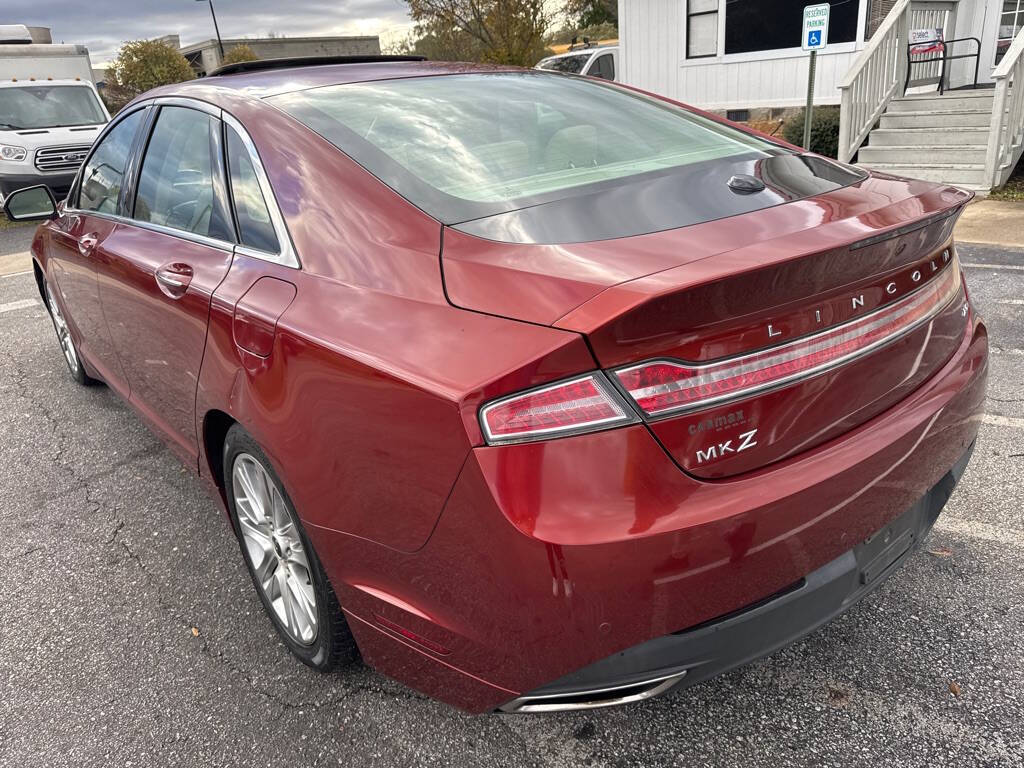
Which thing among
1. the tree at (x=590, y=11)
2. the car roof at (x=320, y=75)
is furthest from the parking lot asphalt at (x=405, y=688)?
the tree at (x=590, y=11)

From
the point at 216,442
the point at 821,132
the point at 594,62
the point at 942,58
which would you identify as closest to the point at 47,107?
the point at 594,62

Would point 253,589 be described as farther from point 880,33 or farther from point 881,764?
point 880,33

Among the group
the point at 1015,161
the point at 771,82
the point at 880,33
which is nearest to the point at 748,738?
the point at 1015,161

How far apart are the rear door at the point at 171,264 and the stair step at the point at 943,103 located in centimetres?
1001

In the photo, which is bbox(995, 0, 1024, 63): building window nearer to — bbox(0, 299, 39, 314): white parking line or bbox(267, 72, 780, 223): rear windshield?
bbox(267, 72, 780, 223): rear windshield

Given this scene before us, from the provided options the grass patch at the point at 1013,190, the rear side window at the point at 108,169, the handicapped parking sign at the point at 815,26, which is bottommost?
the grass patch at the point at 1013,190

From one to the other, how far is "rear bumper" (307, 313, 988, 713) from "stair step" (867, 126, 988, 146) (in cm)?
942

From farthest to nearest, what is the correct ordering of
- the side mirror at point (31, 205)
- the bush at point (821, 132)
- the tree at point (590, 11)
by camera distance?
the tree at point (590, 11)
the bush at point (821, 132)
the side mirror at point (31, 205)

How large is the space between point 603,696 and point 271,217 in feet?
4.66

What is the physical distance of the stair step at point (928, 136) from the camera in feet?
30.7

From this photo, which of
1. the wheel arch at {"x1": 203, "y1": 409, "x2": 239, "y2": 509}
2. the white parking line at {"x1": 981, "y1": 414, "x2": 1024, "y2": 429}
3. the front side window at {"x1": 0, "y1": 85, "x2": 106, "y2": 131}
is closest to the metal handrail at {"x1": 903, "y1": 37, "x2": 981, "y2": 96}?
the white parking line at {"x1": 981, "y1": 414, "x2": 1024, "y2": 429}

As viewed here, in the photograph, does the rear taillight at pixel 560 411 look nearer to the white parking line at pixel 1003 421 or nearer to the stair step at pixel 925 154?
the white parking line at pixel 1003 421

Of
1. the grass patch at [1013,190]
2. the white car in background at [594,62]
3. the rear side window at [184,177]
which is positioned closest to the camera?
the rear side window at [184,177]

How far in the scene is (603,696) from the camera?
4.96 ft
